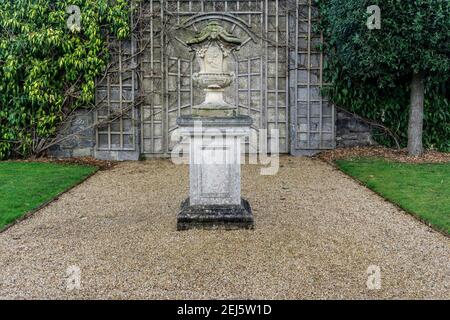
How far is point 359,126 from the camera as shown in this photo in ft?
37.1

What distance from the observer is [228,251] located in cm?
511

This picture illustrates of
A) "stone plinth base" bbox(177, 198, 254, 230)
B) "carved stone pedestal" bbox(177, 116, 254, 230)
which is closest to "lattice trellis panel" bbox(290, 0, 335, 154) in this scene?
"carved stone pedestal" bbox(177, 116, 254, 230)

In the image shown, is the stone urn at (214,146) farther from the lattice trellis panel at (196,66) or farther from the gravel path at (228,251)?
the lattice trellis panel at (196,66)

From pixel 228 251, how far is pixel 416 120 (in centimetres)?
665

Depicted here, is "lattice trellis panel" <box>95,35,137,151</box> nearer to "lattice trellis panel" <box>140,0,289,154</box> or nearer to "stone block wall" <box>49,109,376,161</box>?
"stone block wall" <box>49,109,376,161</box>

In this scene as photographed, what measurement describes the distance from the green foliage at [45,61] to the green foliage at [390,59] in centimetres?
404

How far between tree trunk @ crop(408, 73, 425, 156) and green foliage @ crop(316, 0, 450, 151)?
23 cm

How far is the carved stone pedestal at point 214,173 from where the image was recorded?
5.78 metres

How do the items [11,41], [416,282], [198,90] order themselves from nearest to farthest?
[416,282] < [11,41] < [198,90]

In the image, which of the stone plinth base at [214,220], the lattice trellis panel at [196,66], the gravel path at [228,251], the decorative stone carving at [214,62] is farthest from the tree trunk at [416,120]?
the stone plinth base at [214,220]

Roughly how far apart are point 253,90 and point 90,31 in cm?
331

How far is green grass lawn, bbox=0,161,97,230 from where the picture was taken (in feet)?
22.4

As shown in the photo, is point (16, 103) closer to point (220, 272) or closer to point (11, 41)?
point (11, 41)

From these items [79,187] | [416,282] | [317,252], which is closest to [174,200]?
[79,187]
